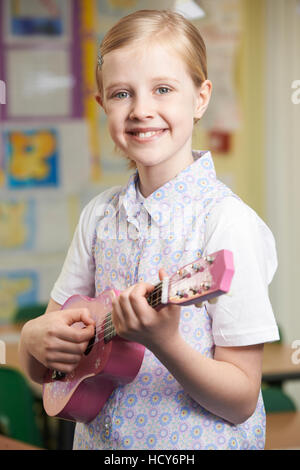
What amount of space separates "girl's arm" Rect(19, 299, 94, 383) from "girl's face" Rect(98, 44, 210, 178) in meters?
0.18

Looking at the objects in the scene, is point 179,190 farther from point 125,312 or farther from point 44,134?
point 44,134

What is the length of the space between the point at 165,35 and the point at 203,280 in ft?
0.86

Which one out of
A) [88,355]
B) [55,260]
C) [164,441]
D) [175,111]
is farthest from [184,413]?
[55,260]

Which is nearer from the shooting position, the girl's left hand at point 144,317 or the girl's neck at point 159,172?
the girl's left hand at point 144,317

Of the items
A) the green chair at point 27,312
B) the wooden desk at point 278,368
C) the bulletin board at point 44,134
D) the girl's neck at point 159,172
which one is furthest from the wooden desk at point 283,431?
the bulletin board at point 44,134

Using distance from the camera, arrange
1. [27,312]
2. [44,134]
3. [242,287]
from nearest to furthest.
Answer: [242,287] → [27,312] → [44,134]

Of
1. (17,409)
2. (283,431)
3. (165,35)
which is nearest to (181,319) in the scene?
(165,35)

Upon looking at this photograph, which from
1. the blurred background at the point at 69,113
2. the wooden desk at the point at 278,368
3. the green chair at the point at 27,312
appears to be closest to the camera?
the wooden desk at the point at 278,368

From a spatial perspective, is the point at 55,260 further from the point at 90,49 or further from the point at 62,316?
the point at 62,316

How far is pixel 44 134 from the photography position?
2.58m

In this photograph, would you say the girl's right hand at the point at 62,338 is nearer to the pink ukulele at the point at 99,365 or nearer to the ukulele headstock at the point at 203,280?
the pink ukulele at the point at 99,365

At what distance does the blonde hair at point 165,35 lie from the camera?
0.65m

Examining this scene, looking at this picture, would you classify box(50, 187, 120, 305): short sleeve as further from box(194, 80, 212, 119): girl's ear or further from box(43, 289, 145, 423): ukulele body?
box(194, 80, 212, 119): girl's ear

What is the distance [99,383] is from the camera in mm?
727
